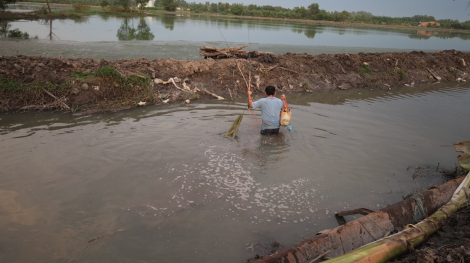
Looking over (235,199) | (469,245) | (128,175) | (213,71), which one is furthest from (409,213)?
(213,71)

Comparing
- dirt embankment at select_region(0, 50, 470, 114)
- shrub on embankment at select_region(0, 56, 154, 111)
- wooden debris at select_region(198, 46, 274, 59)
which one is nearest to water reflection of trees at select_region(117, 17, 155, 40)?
wooden debris at select_region(198, 46, 274, 59)

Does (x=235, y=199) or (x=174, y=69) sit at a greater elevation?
(x=174, y=69)

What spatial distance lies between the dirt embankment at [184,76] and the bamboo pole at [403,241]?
18.7 ft

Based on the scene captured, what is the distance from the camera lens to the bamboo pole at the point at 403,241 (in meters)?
2.69

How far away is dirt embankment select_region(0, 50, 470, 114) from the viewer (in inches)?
320

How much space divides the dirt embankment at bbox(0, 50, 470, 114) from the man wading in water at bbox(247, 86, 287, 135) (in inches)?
69.4

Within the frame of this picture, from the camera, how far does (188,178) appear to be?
514 cm

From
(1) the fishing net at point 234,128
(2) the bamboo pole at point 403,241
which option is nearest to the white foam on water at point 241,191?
(1) the fishing net at point 234,128

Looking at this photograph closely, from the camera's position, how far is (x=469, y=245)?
9.37 ft

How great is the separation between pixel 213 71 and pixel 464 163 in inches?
334

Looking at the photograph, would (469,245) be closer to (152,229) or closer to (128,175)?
(152,229)

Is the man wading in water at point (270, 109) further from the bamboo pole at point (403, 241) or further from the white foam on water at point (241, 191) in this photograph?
the bamboo pole at point (403, 241)

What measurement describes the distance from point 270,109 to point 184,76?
5.01 metres

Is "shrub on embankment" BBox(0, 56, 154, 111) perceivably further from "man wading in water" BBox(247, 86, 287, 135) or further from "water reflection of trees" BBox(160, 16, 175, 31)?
"water reflection of trees" BBox(160, 16, 175, 31)
